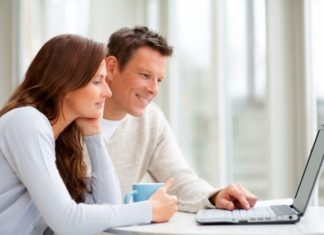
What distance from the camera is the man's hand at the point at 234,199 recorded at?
1.58m

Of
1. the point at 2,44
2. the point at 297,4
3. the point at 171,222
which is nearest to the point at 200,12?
the point at 297,4

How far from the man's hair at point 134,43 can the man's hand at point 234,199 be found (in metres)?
0.73

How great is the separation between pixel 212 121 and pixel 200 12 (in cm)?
76

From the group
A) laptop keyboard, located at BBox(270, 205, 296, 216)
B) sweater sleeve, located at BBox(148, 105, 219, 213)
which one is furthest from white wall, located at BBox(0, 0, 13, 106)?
laptop keyboard, located at BBox(270, 205, 296, 216)

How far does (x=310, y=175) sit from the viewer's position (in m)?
1.41

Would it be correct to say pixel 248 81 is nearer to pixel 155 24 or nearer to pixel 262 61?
pixel 262 61

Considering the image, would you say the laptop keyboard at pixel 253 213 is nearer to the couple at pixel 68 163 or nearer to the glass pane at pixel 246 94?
the couple at pixel 68 163

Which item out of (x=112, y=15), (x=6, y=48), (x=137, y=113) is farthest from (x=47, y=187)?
(x=6, y=48)

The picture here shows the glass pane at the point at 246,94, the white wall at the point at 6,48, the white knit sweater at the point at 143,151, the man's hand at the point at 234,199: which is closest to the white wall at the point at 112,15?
the white wall at the point at 6,48

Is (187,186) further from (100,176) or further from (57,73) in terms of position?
(57,73)

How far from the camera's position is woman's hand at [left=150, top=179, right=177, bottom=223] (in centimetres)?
139

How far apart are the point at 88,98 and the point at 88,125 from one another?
0.53 ft

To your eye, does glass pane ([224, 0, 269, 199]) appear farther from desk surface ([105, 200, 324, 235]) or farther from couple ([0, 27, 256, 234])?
desk surface ([105, 200, 324, 235])

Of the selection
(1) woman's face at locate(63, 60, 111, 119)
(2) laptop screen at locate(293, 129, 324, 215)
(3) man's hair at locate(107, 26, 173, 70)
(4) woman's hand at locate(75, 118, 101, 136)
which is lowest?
(2) laptop screen at locate(293, 129, 324, 215)
